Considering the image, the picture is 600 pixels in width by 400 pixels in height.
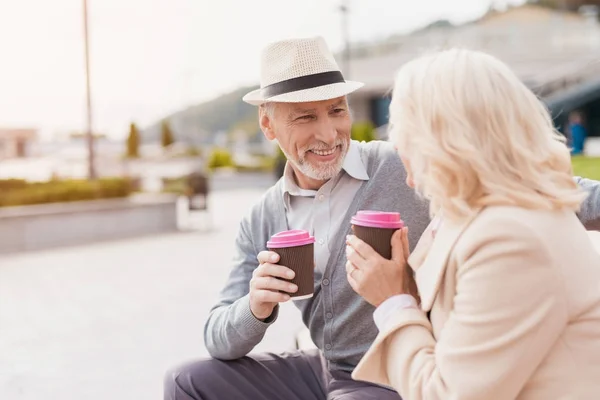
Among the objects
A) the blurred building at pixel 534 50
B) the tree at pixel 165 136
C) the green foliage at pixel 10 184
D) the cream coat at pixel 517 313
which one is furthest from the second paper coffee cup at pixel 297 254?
the tree at pixel 165 136

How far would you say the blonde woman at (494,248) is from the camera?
1.45 metres

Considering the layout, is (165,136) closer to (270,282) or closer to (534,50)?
(534,50)

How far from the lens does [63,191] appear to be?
12.4 meters

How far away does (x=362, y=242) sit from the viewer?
176cm

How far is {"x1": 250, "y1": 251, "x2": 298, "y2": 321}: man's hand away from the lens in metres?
2.02

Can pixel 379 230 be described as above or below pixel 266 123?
below

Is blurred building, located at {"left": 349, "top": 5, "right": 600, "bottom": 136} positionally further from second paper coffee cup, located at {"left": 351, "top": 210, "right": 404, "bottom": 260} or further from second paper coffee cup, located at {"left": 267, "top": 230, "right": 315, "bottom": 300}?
second paper coffee cup, located at {"left": 351, "top": 210, "right": 404, "bottom": 260}

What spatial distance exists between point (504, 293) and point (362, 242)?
41 cm

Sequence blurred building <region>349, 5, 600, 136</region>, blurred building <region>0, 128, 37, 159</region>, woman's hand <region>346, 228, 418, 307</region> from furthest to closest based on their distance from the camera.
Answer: blurred building <region>349, 5, 600, 136</region>
blurred building <region>0, 128, 37, 159</region>
woman's hand <region>346, 228, 418, 307</region>

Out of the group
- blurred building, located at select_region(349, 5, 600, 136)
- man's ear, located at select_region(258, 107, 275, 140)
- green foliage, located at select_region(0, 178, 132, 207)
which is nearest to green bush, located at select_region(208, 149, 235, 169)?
blurred building, located at select_region(349, 5, 600, 136)

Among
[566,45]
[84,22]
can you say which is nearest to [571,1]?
[566,45]

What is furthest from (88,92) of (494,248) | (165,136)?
(165,136)

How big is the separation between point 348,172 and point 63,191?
1060 cm

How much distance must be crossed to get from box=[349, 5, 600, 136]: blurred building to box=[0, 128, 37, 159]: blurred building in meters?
12.8
